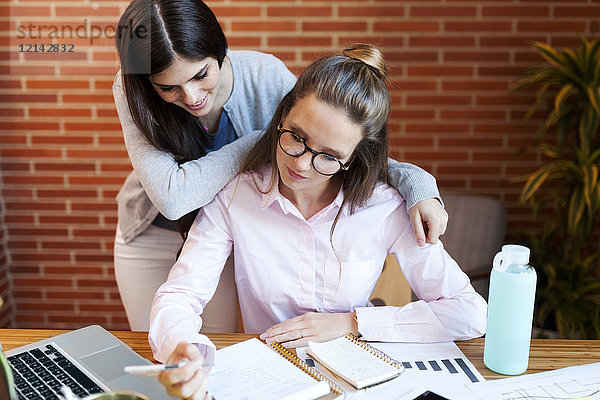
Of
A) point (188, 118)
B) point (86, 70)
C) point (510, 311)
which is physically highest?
point (86, 70)

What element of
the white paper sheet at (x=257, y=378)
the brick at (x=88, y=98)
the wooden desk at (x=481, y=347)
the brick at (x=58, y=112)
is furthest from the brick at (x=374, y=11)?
the white paper sheet at (x=257, y=378)

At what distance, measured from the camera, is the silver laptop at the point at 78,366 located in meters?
0.99

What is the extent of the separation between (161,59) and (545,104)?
1954mm

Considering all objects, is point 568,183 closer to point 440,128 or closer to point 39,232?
point 440,128

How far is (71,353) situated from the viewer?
1115mm

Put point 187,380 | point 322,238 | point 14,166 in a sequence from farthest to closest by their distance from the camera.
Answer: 1. point 14,166
2. point 322,238
3. point 187,380

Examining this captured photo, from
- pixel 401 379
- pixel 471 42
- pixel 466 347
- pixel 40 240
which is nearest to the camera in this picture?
pixel 401 379

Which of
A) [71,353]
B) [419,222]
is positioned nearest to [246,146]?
[419,222]

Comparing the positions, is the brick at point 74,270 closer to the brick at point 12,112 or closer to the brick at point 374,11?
the brick at point 12,112

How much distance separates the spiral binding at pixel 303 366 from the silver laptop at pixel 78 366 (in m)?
0.24

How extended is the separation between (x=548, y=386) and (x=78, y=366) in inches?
33.4

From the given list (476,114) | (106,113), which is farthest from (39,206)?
(476,114)

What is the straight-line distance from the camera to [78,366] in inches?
42.0

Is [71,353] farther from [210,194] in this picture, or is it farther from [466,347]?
[466,347]
